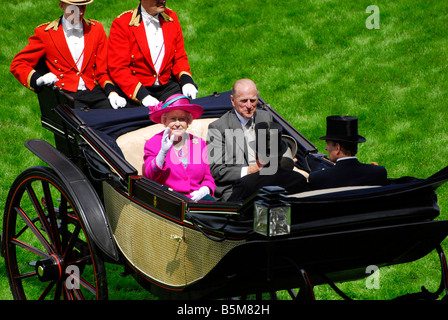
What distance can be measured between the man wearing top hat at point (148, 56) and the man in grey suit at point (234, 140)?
0.73 meters

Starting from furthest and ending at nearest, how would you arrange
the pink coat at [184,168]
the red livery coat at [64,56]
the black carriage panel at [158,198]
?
the red livery coat at [64,56], the pink coat at [184,168], the black carriage panel at [158,198]

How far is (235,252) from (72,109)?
193cm

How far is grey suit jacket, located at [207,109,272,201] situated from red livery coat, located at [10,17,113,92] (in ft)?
3.82

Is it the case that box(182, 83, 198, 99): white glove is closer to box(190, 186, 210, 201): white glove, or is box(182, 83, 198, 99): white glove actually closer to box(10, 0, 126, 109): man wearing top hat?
box(10, 0, 126, 109): man wearing top hat

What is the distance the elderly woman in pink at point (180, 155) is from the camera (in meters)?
4.07

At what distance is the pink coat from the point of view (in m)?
4.16

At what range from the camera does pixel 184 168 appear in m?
4.18

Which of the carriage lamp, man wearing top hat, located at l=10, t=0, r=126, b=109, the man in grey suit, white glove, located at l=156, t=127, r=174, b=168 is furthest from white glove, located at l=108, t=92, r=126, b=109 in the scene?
the carriage lamp

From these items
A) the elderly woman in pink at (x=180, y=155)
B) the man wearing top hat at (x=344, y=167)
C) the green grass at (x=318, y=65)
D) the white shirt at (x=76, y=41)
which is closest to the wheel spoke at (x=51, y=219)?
the elderly woman in pink at (x=180, y=155)

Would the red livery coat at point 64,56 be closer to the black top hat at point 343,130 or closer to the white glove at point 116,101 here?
the white glove at point 116,101

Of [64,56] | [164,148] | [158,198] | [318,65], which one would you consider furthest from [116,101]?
[318,65]

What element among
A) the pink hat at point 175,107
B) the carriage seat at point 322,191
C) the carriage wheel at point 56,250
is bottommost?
the carriage wheel at point 56,250

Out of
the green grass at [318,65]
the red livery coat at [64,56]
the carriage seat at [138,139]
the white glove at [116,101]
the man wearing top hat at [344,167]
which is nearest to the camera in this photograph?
the man wearing top hat at [344,167]

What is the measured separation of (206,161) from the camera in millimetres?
4270
